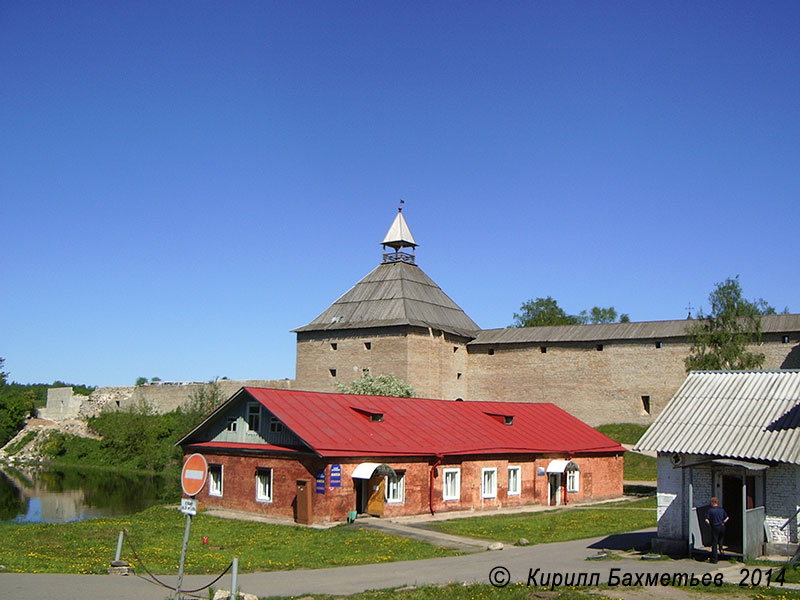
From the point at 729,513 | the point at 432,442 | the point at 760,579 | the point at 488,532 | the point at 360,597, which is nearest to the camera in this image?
the point at 360,597

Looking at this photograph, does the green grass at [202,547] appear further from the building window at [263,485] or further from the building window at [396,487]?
the building window at [396,487]

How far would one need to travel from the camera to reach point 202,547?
16562 mm

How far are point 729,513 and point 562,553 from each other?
322 centimetres

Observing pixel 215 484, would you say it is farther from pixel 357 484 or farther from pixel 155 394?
pixel 155 394

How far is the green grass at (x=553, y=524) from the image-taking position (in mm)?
18812

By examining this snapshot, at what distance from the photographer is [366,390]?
4144 cm

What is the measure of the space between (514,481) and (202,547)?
1220cm

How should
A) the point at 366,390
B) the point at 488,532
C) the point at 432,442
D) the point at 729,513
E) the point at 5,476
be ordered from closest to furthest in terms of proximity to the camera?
the point at 729,513 < the point at 488,532 < the point at 432,442 < the point at 366,390 < the point at 5,476

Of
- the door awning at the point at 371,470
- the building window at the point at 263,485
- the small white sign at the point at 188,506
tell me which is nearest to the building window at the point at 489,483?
the door awning at the point at 371,470

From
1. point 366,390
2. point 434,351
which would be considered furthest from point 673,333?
point 366,390

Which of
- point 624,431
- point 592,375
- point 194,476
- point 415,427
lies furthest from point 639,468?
point 194,476

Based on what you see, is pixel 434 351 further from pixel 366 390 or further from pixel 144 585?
pixel 144 585

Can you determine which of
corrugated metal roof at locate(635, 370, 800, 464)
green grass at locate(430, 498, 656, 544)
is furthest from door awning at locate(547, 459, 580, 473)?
corrugated metal roof at locate(635, 370, 800, 464)

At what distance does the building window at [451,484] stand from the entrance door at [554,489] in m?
4.46
